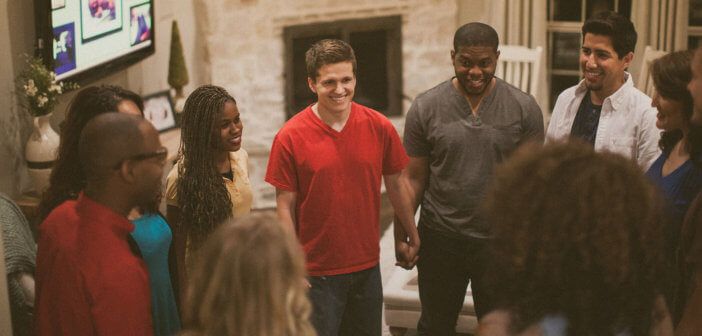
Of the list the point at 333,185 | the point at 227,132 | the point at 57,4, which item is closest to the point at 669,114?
the point at 333,185

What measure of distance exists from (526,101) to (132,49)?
2723 millimetres

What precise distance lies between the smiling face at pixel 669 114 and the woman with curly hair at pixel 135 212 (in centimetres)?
143

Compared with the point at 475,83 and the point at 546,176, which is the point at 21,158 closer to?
the point at 475,83

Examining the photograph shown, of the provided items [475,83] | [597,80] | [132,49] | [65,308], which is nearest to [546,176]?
[65,308]

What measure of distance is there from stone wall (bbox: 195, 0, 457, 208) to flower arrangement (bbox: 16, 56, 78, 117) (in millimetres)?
2194

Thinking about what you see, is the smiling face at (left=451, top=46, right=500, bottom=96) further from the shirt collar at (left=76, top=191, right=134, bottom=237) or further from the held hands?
the shirt collar at (left=76, top=191, right=134, bottom=237)

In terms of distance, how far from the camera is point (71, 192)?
1852 mm

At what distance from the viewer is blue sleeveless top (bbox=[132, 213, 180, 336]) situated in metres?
1.70

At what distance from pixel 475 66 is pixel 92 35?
2.38 m

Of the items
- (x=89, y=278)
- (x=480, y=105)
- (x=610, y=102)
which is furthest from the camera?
(x=610, y=102)

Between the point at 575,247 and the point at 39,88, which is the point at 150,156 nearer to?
the point at 575,247

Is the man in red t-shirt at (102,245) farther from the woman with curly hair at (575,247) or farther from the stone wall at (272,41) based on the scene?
the stone wall at (272,41)

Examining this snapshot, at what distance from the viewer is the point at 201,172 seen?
2.07 meters

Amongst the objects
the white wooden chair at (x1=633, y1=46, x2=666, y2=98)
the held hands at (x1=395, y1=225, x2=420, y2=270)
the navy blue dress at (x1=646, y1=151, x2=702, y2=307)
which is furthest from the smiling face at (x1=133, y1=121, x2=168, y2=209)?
the white wooden chair at (x1=633, y1=46, x2=666, y2=98)
